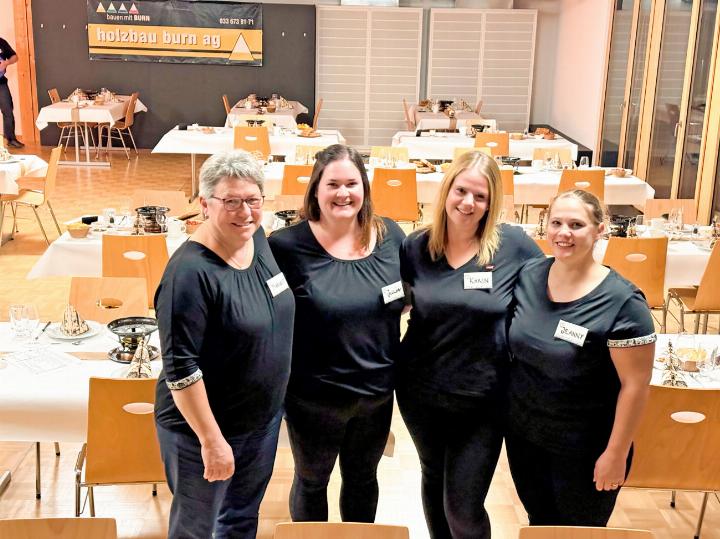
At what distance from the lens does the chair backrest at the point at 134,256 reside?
4816mm

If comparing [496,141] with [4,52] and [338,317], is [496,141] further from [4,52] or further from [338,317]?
[4,52]

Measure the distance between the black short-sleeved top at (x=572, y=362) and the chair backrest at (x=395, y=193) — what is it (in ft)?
15.5

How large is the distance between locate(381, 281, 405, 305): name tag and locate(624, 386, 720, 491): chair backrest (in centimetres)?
99

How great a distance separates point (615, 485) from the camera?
2.58 meters

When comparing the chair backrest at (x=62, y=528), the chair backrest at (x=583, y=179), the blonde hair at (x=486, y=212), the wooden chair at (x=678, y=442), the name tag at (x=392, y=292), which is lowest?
the wooden chair at (x=678, y=442)

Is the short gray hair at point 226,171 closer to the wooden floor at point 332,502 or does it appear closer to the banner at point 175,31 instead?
the wooden floor at point 332,502

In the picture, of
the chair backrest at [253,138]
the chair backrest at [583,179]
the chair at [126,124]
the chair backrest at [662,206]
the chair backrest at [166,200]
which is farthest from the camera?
the chair at [126,124]

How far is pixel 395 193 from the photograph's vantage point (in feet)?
24.1

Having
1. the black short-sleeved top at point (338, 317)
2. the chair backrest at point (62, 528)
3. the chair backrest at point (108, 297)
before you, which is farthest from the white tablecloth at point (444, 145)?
the chair backrest at point (62, 528)

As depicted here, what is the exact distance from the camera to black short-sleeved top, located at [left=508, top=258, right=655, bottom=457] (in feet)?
8.11

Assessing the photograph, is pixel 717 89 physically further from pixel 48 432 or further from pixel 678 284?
pixel 48 432

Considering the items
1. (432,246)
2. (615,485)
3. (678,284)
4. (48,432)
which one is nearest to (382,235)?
(432,246)

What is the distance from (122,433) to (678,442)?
6.48 ft

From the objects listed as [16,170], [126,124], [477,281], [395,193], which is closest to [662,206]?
[395,193]
